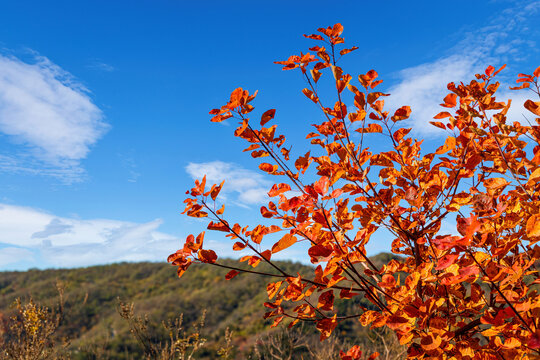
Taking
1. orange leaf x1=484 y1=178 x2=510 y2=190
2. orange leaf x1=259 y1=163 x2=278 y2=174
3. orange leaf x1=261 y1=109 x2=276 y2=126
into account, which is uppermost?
orange leaf x1=261 y1=109 x2=276 y2=126

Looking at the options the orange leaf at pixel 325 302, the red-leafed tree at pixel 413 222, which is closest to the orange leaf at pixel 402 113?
the red-leafed tree at pixel 413 222

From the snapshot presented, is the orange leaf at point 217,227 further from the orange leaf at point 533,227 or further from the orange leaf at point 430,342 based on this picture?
the orange leaf at point 533,227

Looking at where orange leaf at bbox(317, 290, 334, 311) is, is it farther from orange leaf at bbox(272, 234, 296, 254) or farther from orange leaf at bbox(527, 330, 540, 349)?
orange leaf at bbox(527, 330, 540, 349)

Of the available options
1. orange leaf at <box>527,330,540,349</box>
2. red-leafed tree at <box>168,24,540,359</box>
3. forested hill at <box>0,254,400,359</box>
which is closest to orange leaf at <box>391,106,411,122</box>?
red-leafed tree at <box>168,24,540,359</box>

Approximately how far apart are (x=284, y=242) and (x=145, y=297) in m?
18.4

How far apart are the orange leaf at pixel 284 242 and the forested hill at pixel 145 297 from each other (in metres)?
9.91

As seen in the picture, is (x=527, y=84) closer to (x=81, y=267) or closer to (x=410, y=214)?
(x=410, y=214)

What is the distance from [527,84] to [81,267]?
84.5 ft

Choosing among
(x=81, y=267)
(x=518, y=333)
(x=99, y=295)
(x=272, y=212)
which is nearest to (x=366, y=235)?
(x=272, y=212)

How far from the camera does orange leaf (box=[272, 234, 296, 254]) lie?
1.43m

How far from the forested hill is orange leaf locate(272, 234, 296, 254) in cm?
991

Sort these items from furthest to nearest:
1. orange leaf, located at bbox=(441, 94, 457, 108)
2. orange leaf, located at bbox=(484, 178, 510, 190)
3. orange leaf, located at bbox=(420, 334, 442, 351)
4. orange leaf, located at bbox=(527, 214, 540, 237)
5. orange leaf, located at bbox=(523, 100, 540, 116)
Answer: orange leaf, located at bbox=(441, 94, 457, 108) → orange leaf, located at bbox=(523, 100, 540, 116) → orange leaf, located at bbox=(484, 178, 510, 190) → orange leaf, located at bbox=(420, 334, 442, 351) → orange leaf, located at bbox=(527, 214, 540, 237)

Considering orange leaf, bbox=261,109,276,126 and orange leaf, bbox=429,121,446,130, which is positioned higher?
orange leaf, bbox=429,121,446,130

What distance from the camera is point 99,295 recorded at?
697 inches
